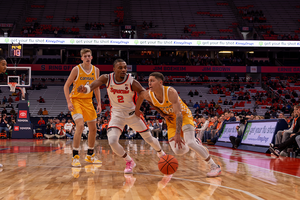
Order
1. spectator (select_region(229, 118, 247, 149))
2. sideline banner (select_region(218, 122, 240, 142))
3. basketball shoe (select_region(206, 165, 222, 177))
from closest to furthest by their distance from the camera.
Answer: basketball shoe (select_region(206, 165, 222, 177))
spectator (select_region(229, 118, 247, 149))
sideline banner (select_region(218, 122, 240, 142))

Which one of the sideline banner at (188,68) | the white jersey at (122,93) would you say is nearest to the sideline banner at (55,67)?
the sideline banner at (188,68)

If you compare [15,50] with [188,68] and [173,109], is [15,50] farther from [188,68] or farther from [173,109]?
[188,68]

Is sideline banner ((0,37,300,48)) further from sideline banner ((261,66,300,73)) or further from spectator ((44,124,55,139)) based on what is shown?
spectator ((44,124,55,139))

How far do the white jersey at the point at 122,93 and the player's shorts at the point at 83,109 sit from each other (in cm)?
90

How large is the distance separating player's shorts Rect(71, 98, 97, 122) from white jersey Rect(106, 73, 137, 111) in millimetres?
900

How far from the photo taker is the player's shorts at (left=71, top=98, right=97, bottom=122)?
545cm

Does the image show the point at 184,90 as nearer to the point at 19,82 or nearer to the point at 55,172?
the point at 19,82

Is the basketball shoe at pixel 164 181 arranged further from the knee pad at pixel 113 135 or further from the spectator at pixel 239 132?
the spectator at pixel 239 132

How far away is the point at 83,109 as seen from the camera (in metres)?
5.58

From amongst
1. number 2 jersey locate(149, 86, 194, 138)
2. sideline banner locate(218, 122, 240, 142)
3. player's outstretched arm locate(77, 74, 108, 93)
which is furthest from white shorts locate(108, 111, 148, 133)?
sideline banner locate(218, 122, 240, 142)

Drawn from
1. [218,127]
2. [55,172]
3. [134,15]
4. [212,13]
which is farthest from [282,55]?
[55,172]

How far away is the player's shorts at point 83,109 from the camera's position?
5.45 meters

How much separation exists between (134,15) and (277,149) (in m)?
31.9

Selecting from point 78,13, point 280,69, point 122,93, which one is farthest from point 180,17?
point 122,93
